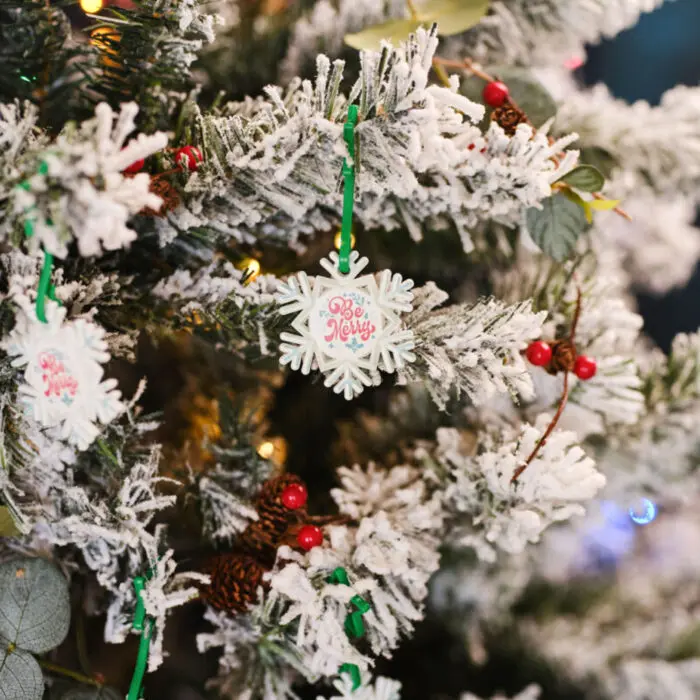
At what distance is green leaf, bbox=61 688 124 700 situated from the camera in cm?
48

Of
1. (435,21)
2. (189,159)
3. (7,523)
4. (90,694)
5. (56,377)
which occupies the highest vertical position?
(435,21)

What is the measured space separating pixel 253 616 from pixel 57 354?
0.76 feet

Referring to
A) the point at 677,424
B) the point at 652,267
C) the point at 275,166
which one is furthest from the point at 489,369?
the point at 652,267

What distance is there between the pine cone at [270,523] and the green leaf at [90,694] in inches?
5.4

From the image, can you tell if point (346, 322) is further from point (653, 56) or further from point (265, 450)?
point (653, 56)

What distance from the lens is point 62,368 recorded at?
1.20 feet

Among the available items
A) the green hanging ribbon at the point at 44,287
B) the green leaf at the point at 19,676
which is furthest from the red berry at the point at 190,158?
the green leaf at the point at 19,676

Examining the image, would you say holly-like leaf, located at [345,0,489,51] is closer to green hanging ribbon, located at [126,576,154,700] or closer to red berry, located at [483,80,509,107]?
red berry, located at [483,80,509,107]

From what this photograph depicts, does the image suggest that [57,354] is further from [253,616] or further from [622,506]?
[622,506]

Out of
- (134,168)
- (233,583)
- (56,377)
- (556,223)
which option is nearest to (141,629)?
(233,583)

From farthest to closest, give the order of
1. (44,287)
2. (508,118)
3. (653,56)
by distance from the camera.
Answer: (653,56)
(508,118)
(44,287)

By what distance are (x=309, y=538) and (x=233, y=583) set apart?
7 centimetres

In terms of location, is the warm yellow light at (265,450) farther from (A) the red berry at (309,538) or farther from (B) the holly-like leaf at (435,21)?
(B) the holly-like leaf at (435,21)

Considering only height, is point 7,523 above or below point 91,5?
below
